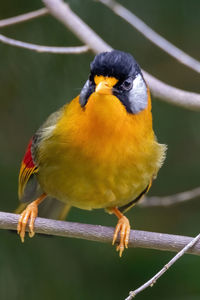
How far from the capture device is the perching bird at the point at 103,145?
11.2 feet

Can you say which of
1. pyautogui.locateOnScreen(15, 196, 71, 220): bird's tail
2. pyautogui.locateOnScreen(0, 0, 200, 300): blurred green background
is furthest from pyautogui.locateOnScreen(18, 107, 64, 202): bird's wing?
pyautogui.locateOnScreen(0, 0, 200, 300): blurred green background

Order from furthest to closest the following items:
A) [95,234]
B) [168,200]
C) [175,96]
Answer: [168,200] → [175,96] → [95,234]

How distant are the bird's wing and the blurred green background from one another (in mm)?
634

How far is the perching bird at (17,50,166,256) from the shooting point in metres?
3.42

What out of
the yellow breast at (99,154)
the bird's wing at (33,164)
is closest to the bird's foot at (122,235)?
the yellow breast at (99,154)

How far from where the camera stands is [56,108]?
4.91m

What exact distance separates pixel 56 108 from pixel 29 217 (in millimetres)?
1214

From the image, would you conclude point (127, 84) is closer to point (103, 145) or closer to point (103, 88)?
point (103, 88)

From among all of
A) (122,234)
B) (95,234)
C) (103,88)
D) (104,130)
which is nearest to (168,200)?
(122,234)

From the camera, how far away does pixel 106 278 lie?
479cm

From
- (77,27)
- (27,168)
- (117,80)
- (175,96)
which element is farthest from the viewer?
(77,27)

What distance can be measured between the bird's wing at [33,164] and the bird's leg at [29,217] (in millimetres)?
87

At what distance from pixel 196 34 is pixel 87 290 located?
2094 mm

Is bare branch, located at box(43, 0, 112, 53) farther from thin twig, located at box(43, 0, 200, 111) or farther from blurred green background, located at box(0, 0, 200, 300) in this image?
blurred green background, located at box(0, 0, 200, 300)
